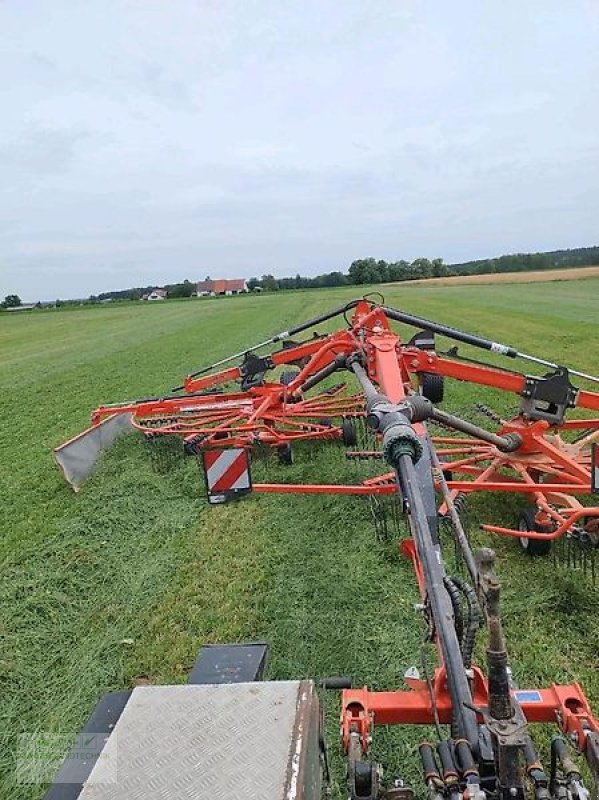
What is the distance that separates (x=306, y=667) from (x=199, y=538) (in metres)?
1.87

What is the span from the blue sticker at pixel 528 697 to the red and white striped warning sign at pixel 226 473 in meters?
2.43

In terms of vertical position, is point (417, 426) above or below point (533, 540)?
above

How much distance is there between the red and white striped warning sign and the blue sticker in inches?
95.5

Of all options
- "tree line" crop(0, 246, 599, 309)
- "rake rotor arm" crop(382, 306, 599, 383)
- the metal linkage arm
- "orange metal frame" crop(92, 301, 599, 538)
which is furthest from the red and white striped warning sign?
"tree line" crop(0, 246, 599, 309)

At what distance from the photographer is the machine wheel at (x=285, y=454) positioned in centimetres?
644

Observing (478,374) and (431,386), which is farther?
(431,386)

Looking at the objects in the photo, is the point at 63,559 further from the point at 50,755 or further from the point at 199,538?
the point at 50,755

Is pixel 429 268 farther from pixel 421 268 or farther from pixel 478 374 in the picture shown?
pixel 478 374

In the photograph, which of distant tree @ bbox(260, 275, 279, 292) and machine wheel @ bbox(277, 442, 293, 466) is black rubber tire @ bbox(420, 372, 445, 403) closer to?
machine wheel @ bbox(277, 442, 293, 466)

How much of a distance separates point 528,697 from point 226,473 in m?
2.50

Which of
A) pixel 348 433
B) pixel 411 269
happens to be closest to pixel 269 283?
pixel 411 269

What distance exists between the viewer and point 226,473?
3996mm

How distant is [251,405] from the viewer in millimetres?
6980

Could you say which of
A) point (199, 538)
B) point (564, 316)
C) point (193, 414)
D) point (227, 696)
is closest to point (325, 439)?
point (193, 414)
